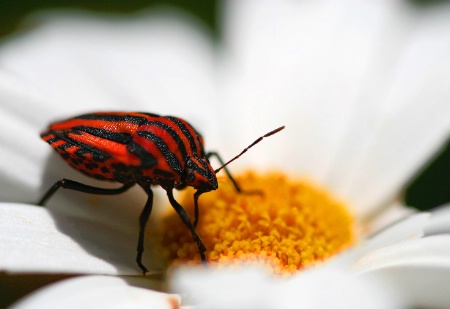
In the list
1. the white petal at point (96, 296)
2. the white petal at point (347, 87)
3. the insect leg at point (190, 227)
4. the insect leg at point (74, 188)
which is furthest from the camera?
the white petal at point (347, 87)

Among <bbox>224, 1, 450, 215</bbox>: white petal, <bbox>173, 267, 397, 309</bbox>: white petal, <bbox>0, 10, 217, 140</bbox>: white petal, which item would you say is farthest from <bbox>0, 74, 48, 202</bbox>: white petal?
<bbox>173, 267, 397, 309</bbox>: white petal

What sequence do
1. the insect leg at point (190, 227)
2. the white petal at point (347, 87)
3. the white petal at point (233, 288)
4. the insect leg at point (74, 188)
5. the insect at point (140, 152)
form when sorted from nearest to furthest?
the white petal at point (233, 288)
the insect at point (140, 152)
the insect leg at point (190, 227)
the insect leg at point (74, 188)
the white petal at point (347, 87)

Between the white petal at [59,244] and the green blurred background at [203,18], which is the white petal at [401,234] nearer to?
the white petal at [59,244]

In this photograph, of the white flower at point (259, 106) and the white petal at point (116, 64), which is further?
the white petal at point (116, 64)

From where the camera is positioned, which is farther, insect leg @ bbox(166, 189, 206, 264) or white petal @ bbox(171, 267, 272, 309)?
insect leg @ bbox(166, 189, 206, 264)

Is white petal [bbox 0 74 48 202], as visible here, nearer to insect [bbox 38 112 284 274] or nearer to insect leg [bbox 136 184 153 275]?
insect [bbox 38 112 284 274]

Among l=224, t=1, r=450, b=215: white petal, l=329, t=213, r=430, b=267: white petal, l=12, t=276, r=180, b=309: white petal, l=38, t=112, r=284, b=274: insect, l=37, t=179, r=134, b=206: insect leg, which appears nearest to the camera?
l=12, t=276, r=180, b=309: white petal

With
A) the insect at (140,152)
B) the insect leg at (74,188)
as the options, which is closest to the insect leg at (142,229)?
the insect at (140,152)
